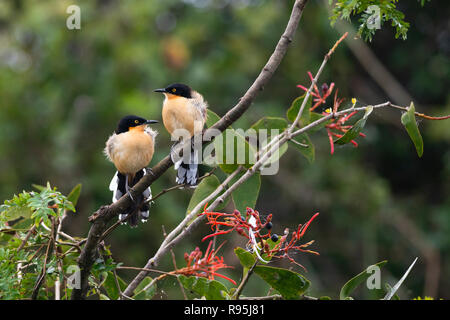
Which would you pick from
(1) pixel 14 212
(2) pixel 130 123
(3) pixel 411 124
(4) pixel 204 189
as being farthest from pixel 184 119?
(3) pixel 411 124

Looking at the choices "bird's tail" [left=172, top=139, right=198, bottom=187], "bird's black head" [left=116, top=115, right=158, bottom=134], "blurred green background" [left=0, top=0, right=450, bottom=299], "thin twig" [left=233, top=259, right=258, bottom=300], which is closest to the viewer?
"thin twig" [left=233, top=259, right=258, bottom=300]

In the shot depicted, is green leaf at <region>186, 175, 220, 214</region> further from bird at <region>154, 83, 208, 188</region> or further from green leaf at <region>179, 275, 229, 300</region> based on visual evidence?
bird at <region>154, 83, 208, 188</region>

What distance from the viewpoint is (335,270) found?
27.9 ft

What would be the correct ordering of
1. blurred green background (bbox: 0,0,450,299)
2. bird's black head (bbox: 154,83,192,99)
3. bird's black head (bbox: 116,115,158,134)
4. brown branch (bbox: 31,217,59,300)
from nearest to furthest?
brown branch (bbox: 31,217,59,300)
bird's black head (bbox: 116,115,158,134)
bird's black head (bbox: 154,83,192,99)
blurred green background (bbox: 0,0,450,299)

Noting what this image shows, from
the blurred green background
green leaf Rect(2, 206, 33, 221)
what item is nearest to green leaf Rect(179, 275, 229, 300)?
green leaf Rect(2, 206, 33, 221)

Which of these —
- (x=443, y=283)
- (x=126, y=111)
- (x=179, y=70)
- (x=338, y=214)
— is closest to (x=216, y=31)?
(x=179, y=70)

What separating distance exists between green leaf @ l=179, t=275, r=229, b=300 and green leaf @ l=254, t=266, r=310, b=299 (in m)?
0.20

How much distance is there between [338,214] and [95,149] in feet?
10.9

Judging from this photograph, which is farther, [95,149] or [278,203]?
[278,203]

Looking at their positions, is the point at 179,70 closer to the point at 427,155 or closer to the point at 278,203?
the point at 278,203

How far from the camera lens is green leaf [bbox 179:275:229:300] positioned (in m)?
2.09

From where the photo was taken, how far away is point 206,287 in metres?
2.12
